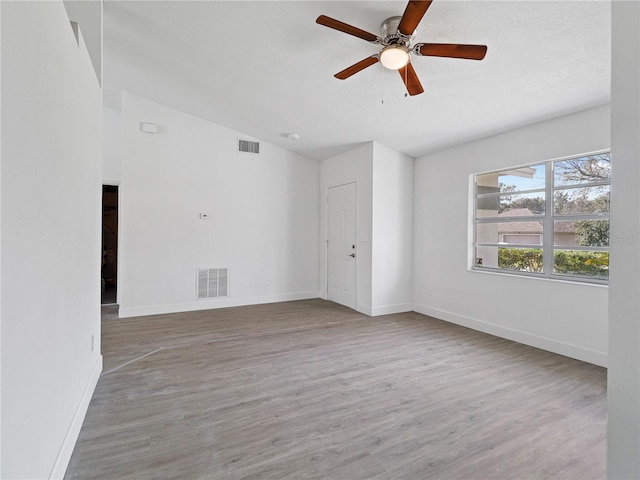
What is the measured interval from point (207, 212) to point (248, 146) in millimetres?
1420

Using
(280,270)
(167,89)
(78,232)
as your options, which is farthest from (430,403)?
(167,89)

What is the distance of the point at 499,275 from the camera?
411 cm

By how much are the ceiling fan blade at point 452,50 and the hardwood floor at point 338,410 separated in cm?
256

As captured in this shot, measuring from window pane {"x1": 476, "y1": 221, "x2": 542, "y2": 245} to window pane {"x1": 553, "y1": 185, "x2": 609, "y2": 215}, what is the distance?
0.30 metres

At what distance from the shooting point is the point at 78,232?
2.13 meters

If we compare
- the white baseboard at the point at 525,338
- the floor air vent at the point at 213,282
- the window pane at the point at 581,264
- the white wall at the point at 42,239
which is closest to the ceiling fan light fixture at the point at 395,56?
the white wall at the point at 42,239

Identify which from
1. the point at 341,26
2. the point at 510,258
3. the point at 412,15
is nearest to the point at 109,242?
the point at 341,26

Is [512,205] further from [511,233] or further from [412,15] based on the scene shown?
[412,15]

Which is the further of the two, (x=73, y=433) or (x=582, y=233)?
(x=582, y=233)

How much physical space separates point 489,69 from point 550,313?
268 cm

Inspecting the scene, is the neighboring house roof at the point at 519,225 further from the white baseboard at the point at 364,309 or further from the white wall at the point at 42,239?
the white wall at the point at 42,239

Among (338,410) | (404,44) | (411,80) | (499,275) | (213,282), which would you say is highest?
(404,44)

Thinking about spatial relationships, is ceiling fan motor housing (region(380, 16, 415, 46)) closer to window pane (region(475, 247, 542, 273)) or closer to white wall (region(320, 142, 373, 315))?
white wall (region(320, 142, 373, 315))

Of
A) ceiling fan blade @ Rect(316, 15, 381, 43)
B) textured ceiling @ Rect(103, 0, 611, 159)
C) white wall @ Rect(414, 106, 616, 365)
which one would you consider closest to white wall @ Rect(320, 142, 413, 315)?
white wall @ Rect(414, 106, 616, 365)
